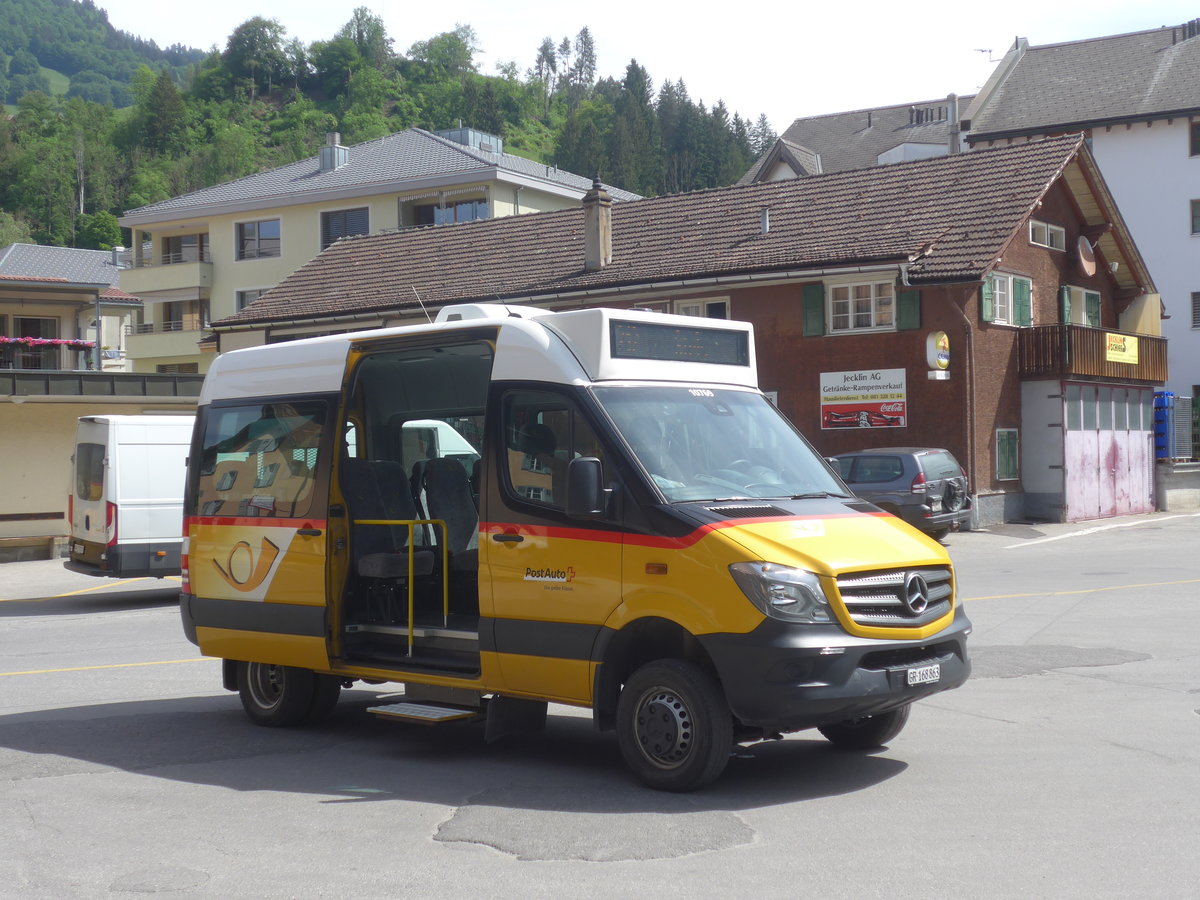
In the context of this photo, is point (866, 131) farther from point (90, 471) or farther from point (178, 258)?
point (90, 471)

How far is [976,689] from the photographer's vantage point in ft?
34.0

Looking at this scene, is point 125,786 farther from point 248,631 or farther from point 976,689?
point 976,689

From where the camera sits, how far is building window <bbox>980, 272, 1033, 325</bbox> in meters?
30.8

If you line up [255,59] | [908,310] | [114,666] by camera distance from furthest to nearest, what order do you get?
[255,59] < [908,310] < [114,666]

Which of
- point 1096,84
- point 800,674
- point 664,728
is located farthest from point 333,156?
point 800,674

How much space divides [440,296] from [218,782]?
31.7 metres

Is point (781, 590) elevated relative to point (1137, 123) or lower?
lower

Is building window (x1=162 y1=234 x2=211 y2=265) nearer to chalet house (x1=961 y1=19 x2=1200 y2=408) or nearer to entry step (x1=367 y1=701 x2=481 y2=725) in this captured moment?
chalet house (x1=961 y1=19 x2=1200 y2=408)

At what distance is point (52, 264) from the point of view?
7075cm

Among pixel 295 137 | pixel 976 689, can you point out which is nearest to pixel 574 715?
pixel 976 689

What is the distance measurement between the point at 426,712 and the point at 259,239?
55969 millimetres

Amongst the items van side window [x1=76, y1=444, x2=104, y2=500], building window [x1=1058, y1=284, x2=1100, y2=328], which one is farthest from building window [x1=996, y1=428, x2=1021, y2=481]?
van side window [x1=76, y1=444, x2=104, y2=500]

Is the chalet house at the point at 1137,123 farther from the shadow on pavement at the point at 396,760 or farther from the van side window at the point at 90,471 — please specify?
the shadow on pavement at the point at 396,760

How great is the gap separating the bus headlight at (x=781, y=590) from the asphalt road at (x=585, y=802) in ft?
3.17
